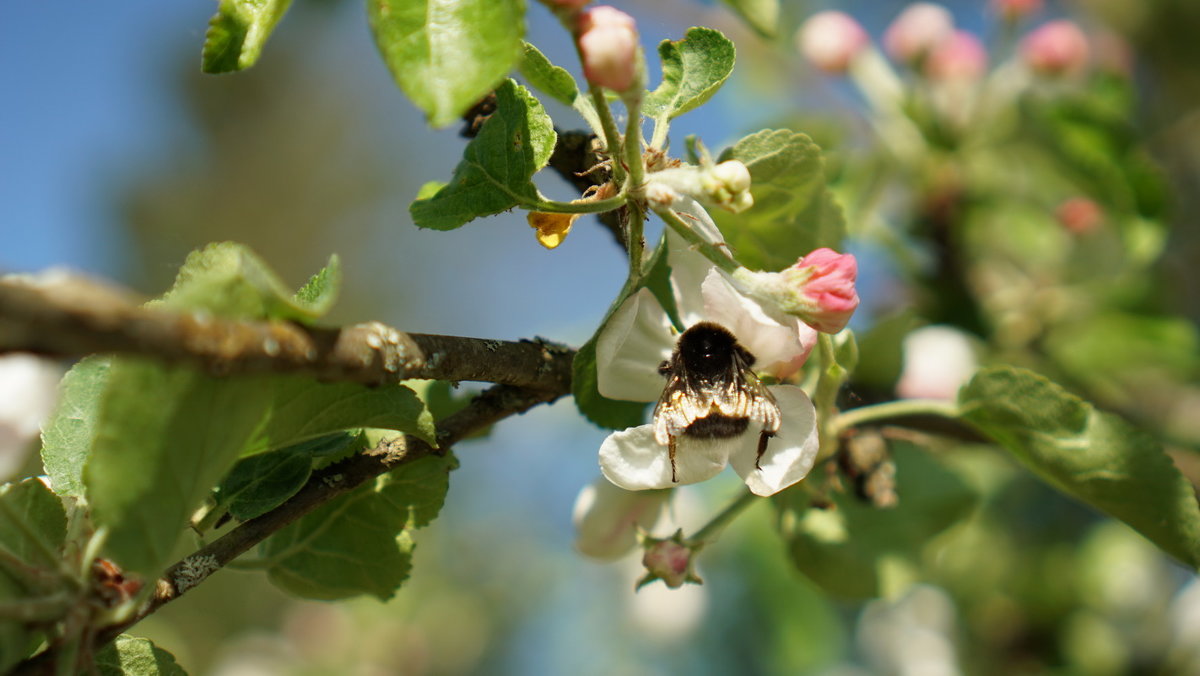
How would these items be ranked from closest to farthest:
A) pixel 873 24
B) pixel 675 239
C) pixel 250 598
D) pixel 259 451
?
pixel 259 451
pixel 675 239
pixel 873 24
pixel 250 598

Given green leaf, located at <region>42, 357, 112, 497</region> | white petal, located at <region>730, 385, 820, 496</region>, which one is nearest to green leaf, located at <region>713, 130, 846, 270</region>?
white petal, located at <region>730, 385, 820, 496</region>

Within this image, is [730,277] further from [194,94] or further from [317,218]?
[194,94]

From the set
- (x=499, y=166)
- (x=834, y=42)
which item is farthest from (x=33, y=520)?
(x=834, y=42)

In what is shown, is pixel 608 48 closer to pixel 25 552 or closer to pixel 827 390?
pixel 827 390

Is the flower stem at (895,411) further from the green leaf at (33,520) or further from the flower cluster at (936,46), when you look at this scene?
the flower cluster at (936,46)

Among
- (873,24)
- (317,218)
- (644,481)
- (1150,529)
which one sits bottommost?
(317,218)

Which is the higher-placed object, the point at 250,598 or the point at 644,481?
the point at 644,481

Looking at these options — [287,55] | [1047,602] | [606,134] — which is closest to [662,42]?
[606,134]

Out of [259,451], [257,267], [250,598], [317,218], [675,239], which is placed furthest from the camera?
[317,218]
